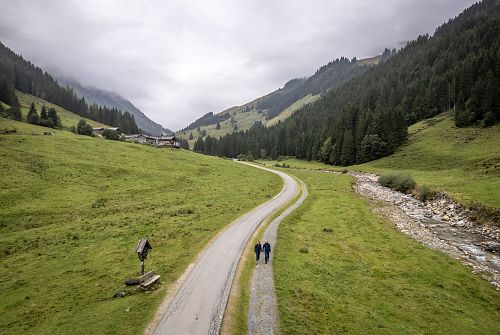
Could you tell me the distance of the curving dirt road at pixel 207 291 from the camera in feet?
52.0

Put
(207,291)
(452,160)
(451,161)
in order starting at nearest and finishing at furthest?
(207,291) < (451,161) < (452,160)

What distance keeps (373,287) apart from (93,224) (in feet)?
111

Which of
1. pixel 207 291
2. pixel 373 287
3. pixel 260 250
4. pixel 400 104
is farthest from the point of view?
pixel 400 104

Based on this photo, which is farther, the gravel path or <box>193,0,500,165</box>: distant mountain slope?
<box>193,0,500,165</box>: distant mountain slope

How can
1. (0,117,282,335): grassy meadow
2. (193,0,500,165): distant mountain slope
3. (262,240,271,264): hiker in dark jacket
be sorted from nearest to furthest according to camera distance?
(0,117,282,335): grassy meadow, (262,240,271,264): hiker in dark jacket, (193,0,500,165): distant mountain slope

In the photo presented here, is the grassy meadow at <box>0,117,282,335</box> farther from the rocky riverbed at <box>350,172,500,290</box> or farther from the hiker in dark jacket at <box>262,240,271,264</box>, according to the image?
the rocky riverbed at <box>350,172,500,290</box>

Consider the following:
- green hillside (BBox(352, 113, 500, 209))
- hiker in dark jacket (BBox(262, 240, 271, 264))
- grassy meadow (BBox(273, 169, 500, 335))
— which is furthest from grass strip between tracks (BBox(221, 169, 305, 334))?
green hillside (BBox(352, 113, 500, 209))

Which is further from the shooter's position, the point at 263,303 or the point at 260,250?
the point at 260,250

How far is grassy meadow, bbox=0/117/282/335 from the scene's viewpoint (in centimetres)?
1819

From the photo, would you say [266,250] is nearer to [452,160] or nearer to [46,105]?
[452,160]

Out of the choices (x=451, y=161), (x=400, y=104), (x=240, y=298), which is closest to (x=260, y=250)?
(x=240, y=298)

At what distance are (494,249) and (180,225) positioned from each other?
116 feet

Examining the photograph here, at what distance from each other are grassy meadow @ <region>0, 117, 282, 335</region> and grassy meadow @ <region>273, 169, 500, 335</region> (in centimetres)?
931

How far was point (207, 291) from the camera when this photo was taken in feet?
64.8
